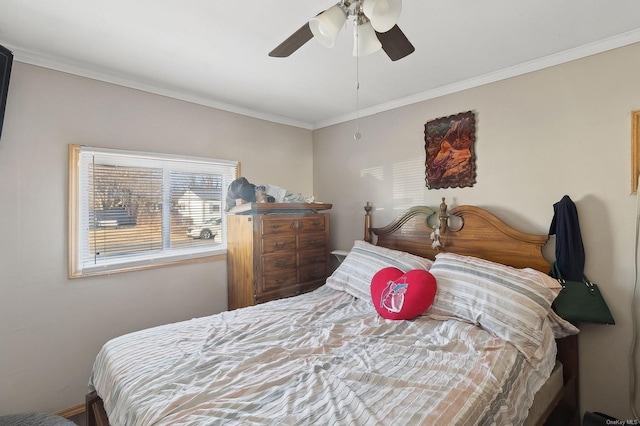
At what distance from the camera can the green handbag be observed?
1740mm

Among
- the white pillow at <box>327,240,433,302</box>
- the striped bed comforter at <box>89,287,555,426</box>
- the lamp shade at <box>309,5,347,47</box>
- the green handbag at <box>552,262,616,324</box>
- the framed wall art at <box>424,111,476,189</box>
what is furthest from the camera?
the framed wall art at <box>424,111,476,189</box>

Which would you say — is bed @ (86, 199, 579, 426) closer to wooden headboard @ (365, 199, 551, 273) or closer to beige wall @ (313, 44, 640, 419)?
wooden headboard @ (365, 199, 551, 273)

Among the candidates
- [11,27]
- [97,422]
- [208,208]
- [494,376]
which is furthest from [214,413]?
[11,27]

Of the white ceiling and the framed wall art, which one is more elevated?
the white ceiling

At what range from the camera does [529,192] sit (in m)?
2.13

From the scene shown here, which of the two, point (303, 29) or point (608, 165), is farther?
point (608, 165)

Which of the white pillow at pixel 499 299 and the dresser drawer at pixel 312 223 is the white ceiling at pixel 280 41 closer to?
the dresser drawer at pixel 312 223

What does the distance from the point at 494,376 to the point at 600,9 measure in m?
1.88

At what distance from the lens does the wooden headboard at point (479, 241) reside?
1.90 meters

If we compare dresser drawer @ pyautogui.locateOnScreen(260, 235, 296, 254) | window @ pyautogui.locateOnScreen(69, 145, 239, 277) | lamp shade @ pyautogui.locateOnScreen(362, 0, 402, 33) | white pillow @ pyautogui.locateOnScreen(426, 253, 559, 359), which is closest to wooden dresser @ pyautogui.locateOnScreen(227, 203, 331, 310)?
dresser drawer @ pyautogui.locateOnScreen(260, 235, 296, 254)

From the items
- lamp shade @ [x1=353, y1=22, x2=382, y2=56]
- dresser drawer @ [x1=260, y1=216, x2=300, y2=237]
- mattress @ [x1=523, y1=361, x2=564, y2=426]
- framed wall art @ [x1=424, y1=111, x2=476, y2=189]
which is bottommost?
mattress @ [x1=523, y1=361, x2=564, y2=426]

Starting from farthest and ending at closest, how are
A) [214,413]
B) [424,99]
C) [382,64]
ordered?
[424,99] → [382,64] → [214,413]

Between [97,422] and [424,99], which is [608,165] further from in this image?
[97,422]

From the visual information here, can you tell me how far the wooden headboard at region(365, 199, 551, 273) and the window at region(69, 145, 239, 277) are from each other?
1.63 m
